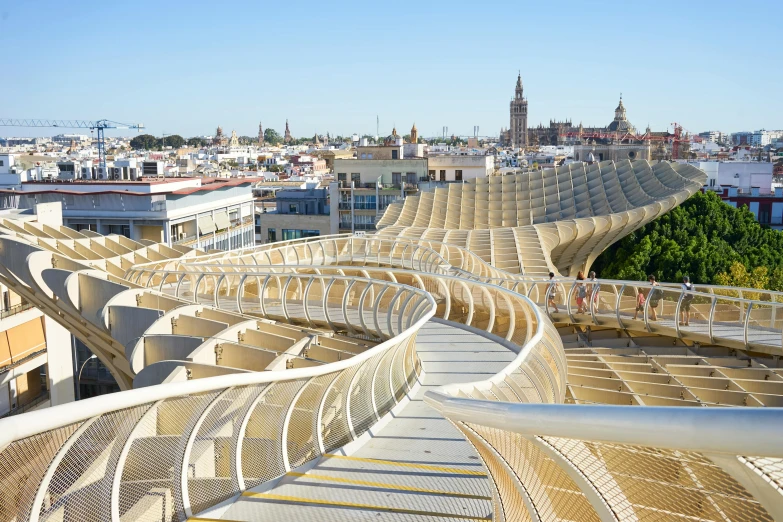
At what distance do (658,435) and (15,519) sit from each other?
3.47 meters

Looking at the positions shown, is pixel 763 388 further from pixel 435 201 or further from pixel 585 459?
pixel 435 201


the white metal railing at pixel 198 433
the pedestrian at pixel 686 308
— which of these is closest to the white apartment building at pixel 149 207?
the pedestrian at pixel 686 308

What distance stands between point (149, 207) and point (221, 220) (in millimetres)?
6444

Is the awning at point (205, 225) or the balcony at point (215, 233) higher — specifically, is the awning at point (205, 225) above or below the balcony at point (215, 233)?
above

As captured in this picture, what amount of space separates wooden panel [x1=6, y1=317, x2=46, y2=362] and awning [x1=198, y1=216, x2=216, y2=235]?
54.0 ft

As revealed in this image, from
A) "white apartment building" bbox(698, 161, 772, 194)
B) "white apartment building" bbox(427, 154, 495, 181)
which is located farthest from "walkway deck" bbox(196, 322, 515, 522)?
"white apartment building" bbox(698, 161, 772, 194)

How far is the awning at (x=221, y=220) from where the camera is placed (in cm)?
4186

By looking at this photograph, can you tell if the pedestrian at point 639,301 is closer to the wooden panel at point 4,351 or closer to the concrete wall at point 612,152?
the wooden panel at point 4,351

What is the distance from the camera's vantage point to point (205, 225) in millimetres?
40375

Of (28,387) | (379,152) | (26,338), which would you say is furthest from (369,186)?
(28,387)

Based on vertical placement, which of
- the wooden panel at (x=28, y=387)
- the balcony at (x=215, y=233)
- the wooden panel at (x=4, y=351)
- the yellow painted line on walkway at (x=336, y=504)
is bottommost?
the wooden panel at (x=28, y=387)

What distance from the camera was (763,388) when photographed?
12.7 metres

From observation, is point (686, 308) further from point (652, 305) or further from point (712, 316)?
point (652, 305)

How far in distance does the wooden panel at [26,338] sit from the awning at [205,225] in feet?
54.0
